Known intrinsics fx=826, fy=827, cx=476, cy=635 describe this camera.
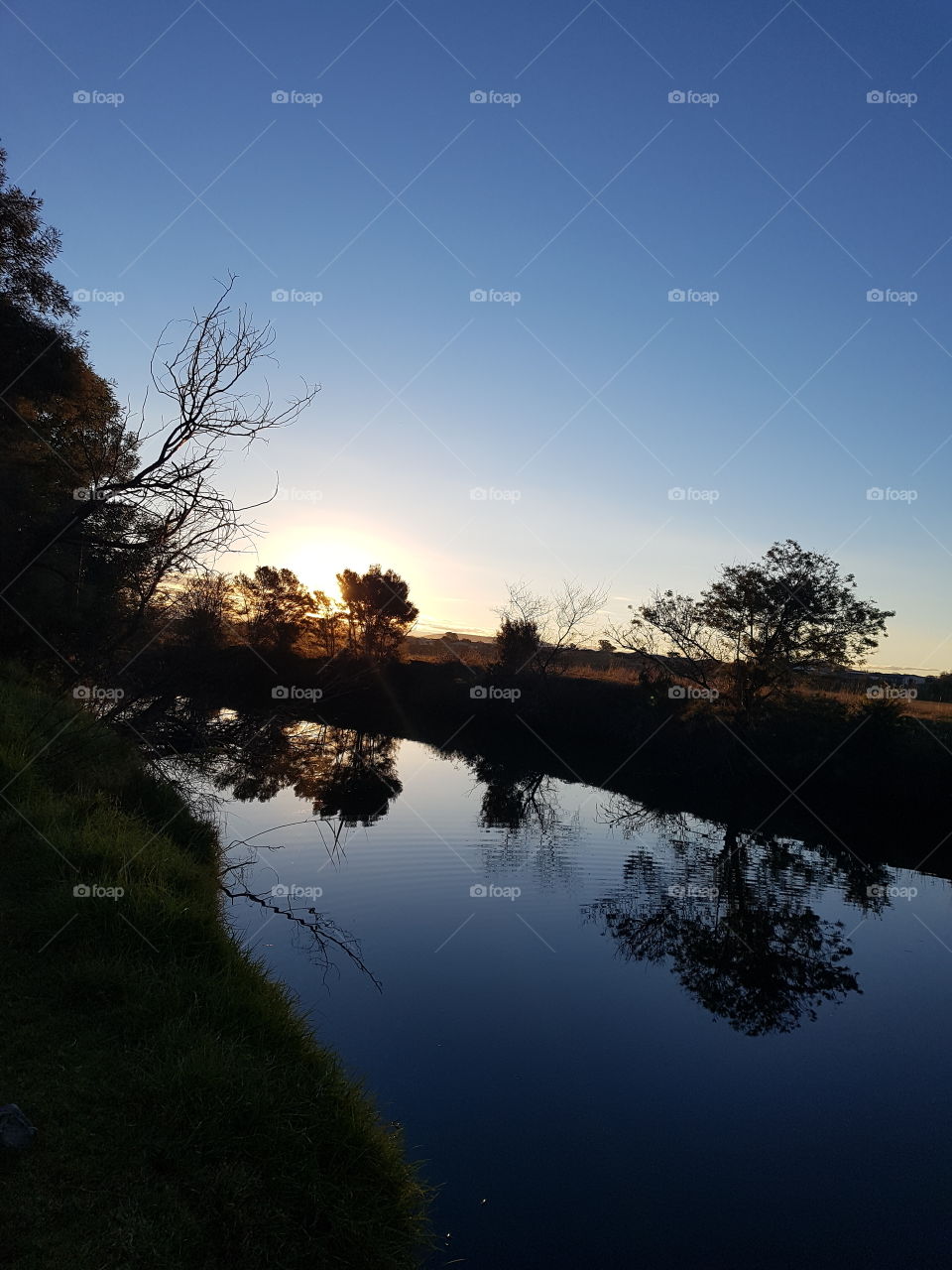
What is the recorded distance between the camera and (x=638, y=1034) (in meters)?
8.81

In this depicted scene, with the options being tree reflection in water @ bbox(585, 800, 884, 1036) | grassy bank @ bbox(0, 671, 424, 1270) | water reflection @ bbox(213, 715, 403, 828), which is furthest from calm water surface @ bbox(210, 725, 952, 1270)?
water reflection @ bbox(213, 715, 403, 828)

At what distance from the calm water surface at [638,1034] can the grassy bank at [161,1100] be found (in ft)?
3.85

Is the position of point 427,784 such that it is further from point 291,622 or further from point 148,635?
point 291,622

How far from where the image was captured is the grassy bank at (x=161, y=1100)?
3668 mm

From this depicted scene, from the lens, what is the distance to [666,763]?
3022 cm

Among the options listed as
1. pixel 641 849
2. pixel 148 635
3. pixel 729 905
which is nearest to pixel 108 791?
pixel 148 635

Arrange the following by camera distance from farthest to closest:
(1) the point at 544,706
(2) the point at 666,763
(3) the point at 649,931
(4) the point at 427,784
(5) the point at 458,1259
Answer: (1) the point at 544,706
(2) the point at 666,763
(4) the point at 427,784
(3) the point at 649,931
(5) the point at 458,1259

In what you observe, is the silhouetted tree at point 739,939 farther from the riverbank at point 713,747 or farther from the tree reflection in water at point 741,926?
the riverbank at point 713,747

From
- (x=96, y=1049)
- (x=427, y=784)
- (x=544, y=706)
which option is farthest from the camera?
(x=544, y=706)

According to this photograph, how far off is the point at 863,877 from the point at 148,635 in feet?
48.2

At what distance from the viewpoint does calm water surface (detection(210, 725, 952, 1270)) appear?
19.0 feet

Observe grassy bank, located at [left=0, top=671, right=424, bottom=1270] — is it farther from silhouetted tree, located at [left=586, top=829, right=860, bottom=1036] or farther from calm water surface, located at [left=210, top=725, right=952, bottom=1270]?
silhouetted tree, located at [left=586, top=829, right=860, bottom=1036]

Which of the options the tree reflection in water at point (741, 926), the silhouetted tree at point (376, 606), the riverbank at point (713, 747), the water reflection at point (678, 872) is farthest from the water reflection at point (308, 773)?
the silhouetted tree at point (376, 606)

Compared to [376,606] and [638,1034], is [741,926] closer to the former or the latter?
[638,1034]
